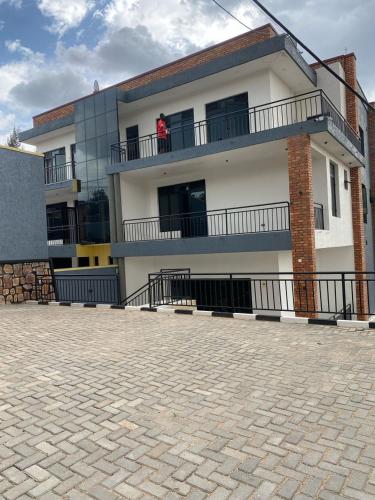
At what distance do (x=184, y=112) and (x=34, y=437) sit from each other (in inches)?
578

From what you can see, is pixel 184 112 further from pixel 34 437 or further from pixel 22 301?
pixel 34 437

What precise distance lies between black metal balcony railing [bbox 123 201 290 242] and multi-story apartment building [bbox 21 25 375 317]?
0.05 meters

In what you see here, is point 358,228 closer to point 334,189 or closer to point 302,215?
point 334,189

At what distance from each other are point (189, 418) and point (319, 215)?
37.3 ft

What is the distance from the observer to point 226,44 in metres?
14.7

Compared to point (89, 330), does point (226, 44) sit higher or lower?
higher

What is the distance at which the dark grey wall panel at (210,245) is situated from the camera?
40.1ft

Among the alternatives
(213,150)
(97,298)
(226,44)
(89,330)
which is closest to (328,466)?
(89,330)

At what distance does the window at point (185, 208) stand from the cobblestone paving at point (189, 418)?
9.76m

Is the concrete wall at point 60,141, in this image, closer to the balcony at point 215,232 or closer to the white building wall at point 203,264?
the balcony at point 215,232

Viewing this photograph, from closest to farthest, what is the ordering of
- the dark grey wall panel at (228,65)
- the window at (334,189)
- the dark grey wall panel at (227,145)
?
1. the dark grey wall panel at (227,145)
2. the dark grey wall panel at (228,65)
3. the window at (334,189)

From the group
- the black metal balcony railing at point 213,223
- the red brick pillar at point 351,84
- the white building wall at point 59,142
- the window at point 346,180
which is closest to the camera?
the black metal balcony railing at point 213,223

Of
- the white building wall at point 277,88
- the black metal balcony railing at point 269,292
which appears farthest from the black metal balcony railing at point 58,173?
the white building wall at point 277,88

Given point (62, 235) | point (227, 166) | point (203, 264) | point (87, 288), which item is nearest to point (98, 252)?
point (87, 288)
